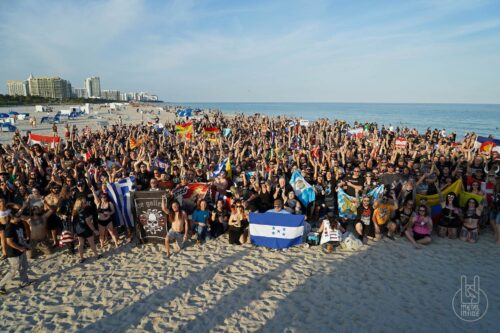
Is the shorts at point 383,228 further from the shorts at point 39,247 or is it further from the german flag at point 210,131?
the german flag at point 210,131

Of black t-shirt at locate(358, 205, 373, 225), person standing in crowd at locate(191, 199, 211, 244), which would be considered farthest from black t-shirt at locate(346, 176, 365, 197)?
person standing in crowd at locate(191, 199, 211, 244)

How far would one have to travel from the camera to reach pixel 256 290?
4.98 meters

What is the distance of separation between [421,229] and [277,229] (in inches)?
127

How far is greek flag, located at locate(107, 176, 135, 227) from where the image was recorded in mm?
6660

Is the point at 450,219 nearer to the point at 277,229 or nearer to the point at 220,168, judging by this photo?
the point at 277,229

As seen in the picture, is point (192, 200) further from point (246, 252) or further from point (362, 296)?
point (362, 296)

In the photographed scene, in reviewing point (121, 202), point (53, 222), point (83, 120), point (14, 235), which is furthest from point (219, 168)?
point (83, 120)

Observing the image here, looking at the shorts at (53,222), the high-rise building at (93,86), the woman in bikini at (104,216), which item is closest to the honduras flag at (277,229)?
the woman in bikini at (104,216)

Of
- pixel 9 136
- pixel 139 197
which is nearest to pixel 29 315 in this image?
pixel 139 197

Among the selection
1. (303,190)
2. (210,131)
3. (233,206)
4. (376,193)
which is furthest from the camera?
(210,131)

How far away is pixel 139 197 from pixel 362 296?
4853mm

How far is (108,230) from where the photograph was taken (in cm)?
659

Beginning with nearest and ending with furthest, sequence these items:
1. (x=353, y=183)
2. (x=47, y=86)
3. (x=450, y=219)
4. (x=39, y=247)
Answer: (x=39, y=247), (x=450, y=219), (x=353, y=183), (x=47, y=86)

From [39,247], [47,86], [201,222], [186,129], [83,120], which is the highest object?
[47,86]
